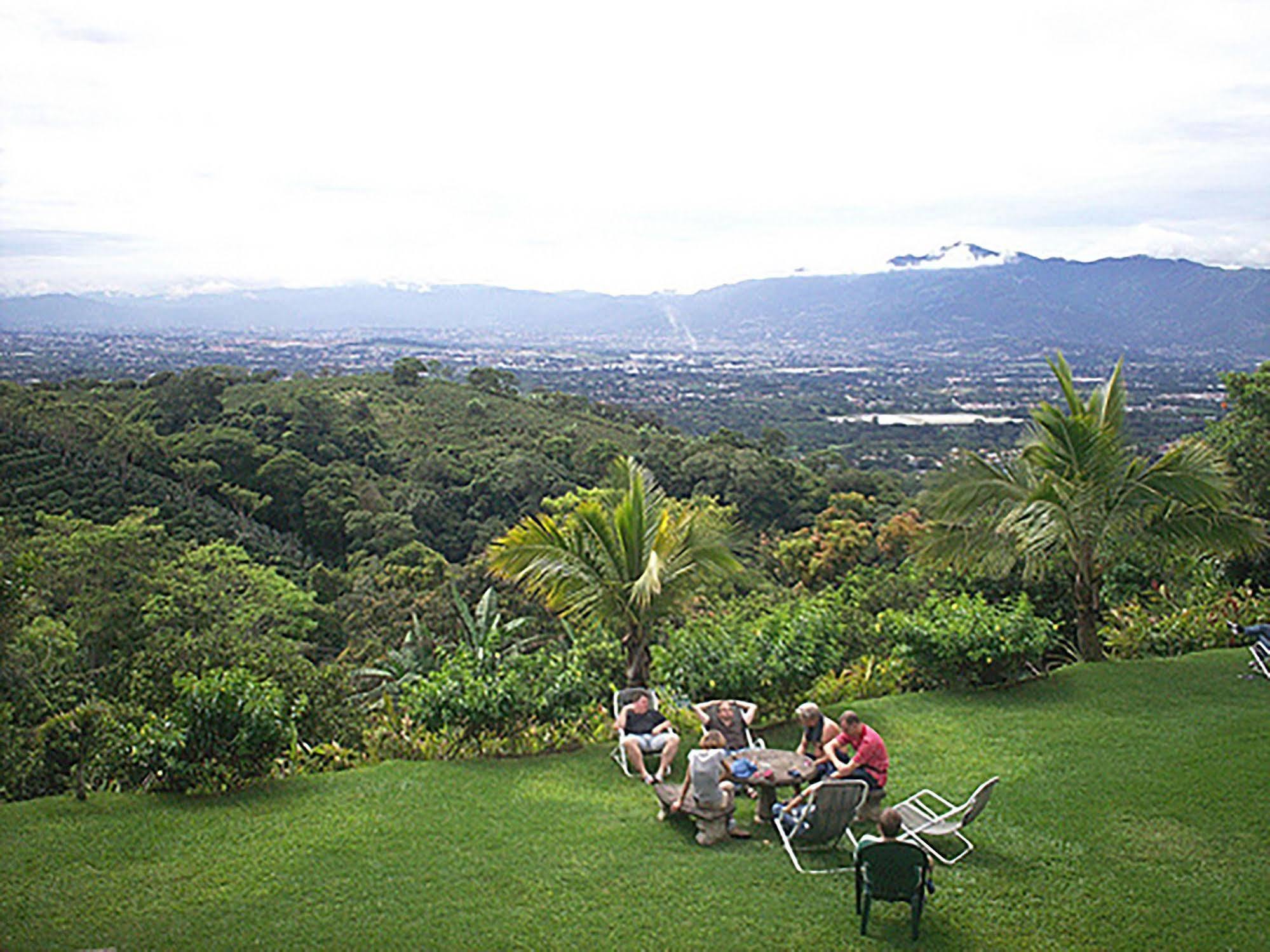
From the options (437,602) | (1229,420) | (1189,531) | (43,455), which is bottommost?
(437,602)

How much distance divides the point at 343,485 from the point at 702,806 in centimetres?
3609

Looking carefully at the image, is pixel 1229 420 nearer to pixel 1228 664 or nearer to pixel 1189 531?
pixel 1189 531

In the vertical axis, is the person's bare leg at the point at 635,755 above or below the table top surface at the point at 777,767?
below

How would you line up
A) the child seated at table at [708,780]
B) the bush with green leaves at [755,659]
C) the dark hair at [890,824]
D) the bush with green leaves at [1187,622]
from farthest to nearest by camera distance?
1. the bush with green leaves at [1187,622]
2. the bush with green leaves at [755,659]
3. the child seated at table at [708,780]
4. the dark hair at [890,824]

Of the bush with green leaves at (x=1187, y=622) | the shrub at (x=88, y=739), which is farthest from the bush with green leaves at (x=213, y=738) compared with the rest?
the bush with green leaves at (x=1187, y=622)

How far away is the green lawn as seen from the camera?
5.00 metres

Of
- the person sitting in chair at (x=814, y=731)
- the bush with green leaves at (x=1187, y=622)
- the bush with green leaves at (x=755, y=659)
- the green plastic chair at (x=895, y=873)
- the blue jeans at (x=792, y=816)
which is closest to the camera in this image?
the green plastic chair at (x=895, y=873)

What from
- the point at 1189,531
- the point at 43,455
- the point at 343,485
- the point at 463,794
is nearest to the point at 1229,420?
the point at 1189,531

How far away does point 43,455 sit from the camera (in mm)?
33094

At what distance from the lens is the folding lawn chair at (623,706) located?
7770 mm

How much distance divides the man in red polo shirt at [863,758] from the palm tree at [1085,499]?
4.61m

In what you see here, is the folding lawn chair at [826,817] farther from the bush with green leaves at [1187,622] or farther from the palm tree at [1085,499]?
the bush with green leaves at [1187,622]

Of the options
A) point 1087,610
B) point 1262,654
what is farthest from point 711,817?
point 1262,654

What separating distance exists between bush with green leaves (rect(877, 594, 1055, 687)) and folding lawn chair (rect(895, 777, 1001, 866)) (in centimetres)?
324
